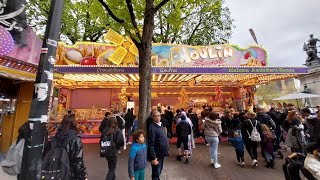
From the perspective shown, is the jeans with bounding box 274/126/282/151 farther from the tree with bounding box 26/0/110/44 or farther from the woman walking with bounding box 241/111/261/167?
the tree with bounding box 26/0/110/44

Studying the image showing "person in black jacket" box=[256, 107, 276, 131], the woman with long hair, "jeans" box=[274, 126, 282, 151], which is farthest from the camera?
"jeans" box=[274, 126, 282, 151]

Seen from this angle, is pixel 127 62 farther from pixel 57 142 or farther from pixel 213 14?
pixel 213 14

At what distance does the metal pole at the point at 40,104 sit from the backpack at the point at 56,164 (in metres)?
0.91

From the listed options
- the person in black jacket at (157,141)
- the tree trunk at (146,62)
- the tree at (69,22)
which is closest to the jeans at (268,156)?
the person in black jacket at (157,141)

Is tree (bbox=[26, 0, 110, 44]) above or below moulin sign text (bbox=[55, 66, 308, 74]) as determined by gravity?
above

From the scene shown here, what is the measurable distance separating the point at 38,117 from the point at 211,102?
45.8 ft

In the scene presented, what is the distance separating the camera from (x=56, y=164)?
288 cm

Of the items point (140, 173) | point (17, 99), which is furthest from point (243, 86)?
point (17, 99)

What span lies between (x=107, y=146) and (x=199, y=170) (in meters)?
3.12

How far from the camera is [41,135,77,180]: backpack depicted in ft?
9.28

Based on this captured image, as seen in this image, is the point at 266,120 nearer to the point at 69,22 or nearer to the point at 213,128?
the point at 213,128

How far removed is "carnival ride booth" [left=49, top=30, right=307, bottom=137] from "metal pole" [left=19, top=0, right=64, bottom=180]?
23.3 feet

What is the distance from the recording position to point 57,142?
3.08 meters

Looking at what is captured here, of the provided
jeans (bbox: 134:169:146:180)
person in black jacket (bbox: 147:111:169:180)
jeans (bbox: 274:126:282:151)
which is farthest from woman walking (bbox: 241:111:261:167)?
jeans (bbox: 134:169:146:180)
